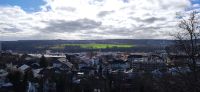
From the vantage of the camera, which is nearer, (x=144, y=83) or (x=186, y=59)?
(x=186, y=59)

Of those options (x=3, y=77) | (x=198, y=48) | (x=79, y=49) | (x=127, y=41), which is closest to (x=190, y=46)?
(x=198, y=48)

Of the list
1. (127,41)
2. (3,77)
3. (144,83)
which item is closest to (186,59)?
(144,83)

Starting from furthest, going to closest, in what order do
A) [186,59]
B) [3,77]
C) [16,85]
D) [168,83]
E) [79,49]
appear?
[79,49], [3,77], [16,85], [168,83], [186,59]

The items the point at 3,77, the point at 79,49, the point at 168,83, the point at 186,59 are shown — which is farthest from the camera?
the point at 79,49

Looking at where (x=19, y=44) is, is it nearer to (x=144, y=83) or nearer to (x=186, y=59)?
(x=144, y=83)

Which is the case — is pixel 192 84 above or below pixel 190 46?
below

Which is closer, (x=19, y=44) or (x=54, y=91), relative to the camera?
(x=54, y=91)

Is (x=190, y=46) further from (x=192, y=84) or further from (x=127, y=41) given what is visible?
(x=127, y=41)

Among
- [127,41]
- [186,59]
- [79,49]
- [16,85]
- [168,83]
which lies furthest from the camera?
[127,41]

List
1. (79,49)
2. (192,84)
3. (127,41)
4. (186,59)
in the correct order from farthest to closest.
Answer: (127,41)
(79,49)
(186,59)
(192,84)
